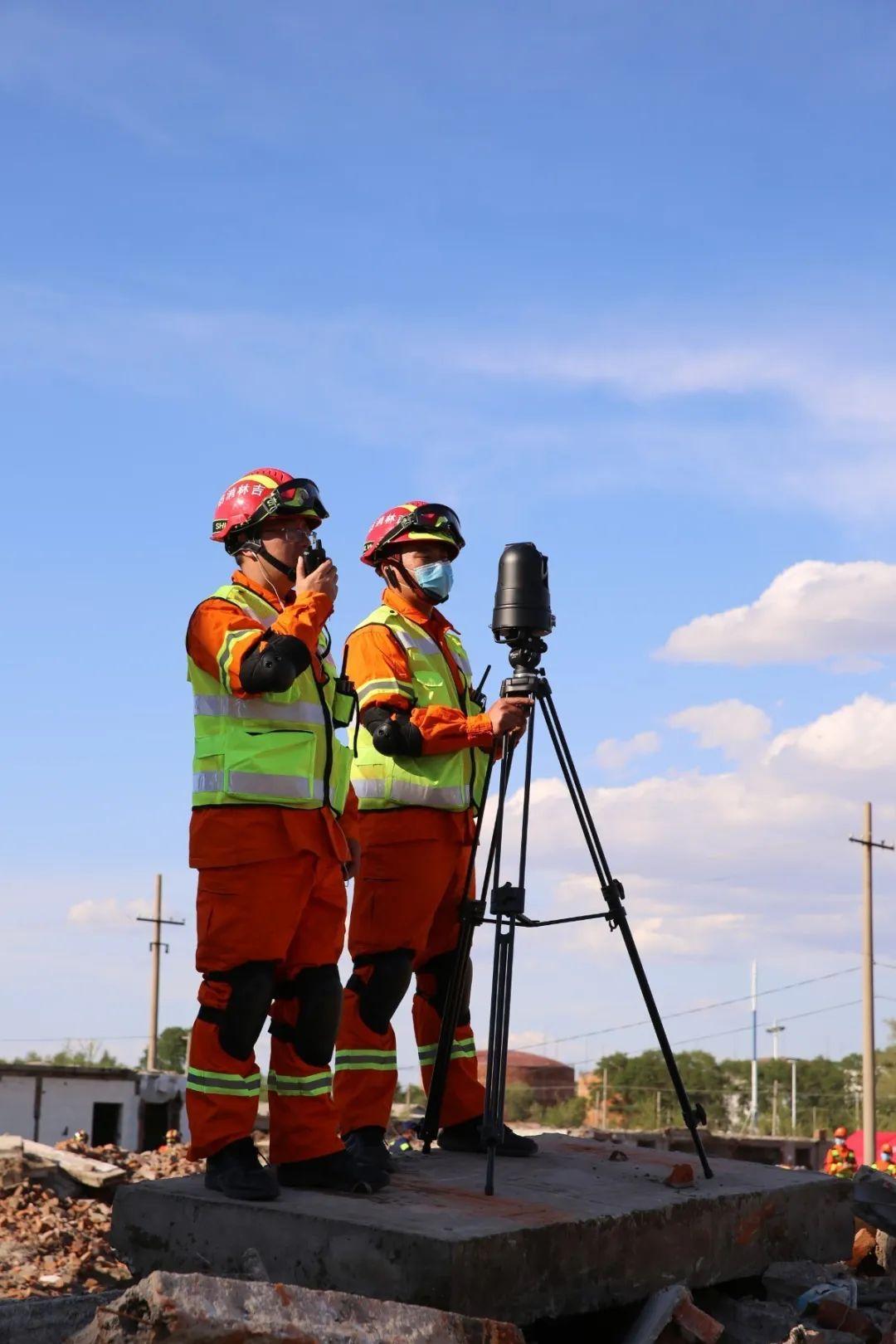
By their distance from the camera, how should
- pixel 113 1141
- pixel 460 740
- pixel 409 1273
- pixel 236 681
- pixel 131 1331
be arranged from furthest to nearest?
pixel 113 1141 → pixel 460 740 → pixel 236 681 → pixel 409 1273 → pixel 131 1331

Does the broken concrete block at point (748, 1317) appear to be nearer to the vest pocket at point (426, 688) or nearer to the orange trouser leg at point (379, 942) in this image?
the orange trouser leg at point (379, 942)

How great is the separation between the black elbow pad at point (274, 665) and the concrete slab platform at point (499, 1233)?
166 centimetres

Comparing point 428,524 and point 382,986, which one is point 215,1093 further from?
point 428,524

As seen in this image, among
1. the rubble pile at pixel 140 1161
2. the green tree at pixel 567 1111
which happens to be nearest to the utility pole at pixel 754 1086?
the green tree at pixel 567 1111

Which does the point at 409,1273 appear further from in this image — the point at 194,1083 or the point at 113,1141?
the point at 113,1141

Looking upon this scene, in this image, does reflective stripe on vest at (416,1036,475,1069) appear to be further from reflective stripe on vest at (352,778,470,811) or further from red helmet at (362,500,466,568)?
red helmet at (362,500,466,568)

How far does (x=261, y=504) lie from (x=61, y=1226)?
4873mm

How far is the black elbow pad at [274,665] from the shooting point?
5199 mm

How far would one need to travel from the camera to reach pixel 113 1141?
Answer: 23.8 metres

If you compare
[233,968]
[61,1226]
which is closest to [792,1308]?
[233,968]

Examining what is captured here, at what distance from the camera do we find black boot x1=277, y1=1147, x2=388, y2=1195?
5.51m

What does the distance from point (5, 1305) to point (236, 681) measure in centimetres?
202

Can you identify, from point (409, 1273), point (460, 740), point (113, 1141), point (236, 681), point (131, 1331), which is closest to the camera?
point (131, 1331)

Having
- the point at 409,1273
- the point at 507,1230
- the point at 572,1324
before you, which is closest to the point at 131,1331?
the point at 409,1273
